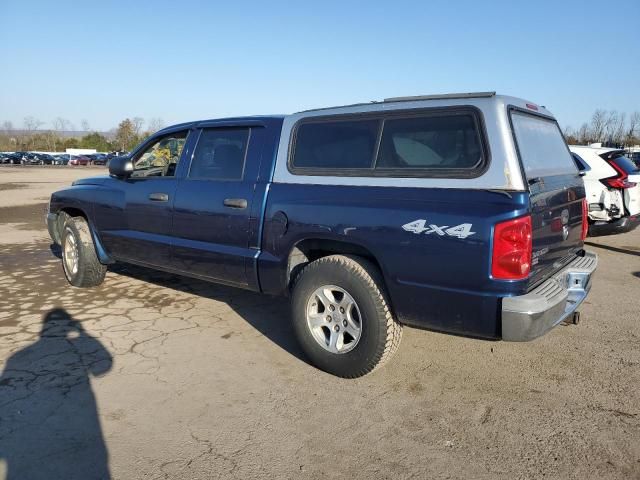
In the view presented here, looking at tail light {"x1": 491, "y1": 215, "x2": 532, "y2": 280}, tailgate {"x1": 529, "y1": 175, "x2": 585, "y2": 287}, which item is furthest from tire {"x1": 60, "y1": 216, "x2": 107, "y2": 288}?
tailgate {"x1": 529, "y1": 175, "x2": 585, "y2": 287}

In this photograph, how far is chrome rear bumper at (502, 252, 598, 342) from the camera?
2918mm

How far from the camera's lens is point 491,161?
3.04 metres

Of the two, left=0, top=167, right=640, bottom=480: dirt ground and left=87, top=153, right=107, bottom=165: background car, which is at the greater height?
left=87, top=153, right=107, bottom=165: background car

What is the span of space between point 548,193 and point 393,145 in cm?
107

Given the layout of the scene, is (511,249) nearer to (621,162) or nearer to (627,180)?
(627,180)

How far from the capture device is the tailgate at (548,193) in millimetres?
3148

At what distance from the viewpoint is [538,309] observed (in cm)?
295

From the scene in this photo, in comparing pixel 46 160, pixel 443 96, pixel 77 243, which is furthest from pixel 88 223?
pixel 46 160

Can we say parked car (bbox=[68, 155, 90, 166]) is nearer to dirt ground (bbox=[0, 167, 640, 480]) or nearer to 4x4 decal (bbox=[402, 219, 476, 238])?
dirt ground (bbox=[0, 167, 640, 480])

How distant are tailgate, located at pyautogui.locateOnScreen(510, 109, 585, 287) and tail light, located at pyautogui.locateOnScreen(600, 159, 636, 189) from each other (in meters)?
4.06

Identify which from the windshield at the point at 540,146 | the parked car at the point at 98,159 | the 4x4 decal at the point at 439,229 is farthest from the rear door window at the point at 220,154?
the parked car at the point at 98,159

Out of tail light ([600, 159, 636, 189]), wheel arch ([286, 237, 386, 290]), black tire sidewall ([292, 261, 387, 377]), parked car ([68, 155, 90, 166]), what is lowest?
black tire sidewall ([292, 261, 387, 377])

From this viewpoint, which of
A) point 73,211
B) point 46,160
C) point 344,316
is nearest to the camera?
point 344,316

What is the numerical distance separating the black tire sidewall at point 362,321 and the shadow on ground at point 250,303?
0.31 m
